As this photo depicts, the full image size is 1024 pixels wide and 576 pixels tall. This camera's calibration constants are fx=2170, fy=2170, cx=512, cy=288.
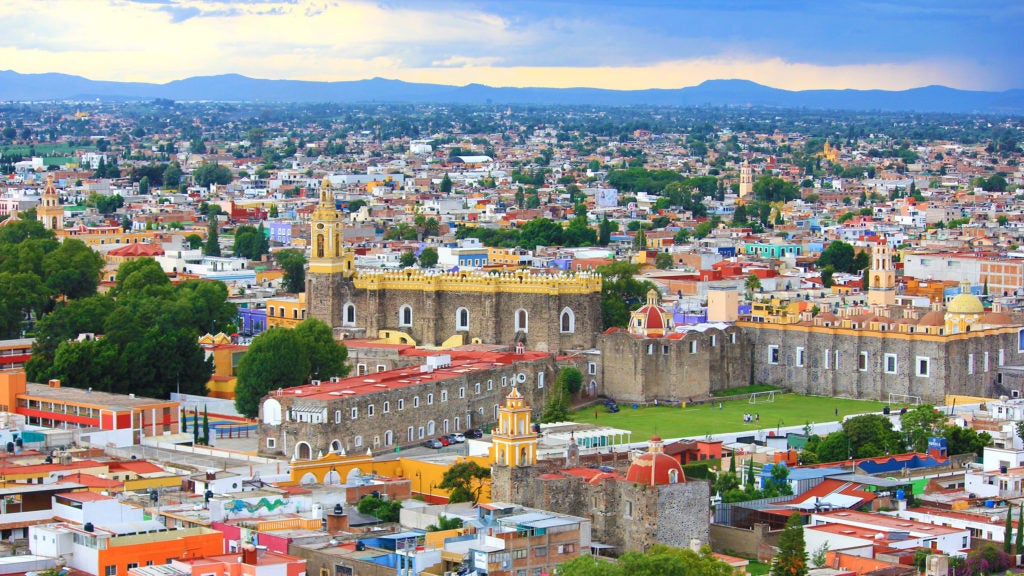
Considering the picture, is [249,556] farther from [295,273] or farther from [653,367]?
[295,273]

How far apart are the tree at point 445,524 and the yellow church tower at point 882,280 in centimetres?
2851

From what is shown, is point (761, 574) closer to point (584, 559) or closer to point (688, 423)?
point (584, 559)

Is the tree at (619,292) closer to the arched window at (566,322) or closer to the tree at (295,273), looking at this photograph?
the arched window at (566,322)

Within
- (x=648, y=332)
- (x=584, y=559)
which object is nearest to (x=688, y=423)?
(x=648, y=332)

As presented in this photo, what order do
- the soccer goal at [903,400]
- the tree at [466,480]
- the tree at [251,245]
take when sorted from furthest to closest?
the tree at [251,245]
the soccer goal at [903,400]
the tree at [466,480]

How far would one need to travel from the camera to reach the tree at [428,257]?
80887 millimetres

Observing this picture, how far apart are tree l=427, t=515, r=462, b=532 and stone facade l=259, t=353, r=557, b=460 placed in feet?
31.6

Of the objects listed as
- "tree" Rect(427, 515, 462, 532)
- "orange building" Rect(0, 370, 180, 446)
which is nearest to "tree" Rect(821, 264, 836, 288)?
"orange building" Rect(0, 370, 180, 446)

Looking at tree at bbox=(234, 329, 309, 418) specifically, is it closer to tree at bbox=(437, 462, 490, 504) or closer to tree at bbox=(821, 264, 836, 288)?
tree at bbox=(437, 462, 490, 504)

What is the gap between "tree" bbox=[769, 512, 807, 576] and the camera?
33062 millimetres

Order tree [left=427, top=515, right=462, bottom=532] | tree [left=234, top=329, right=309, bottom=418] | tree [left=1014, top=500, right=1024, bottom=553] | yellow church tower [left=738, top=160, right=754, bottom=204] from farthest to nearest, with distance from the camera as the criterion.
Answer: yellow church tower [left=738, top=160, right=754, bottom=204] → tree [left=234, top=329, right=309, bottom=418] → tree [left=1014, top=500, right=1024, bottom=553] → tree [left=427, top=515, right=462, bottom=532]

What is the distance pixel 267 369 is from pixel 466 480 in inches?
457

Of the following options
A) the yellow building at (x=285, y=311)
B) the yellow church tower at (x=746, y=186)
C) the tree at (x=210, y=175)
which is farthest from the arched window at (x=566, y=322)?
the tree at (x=210, y=175)

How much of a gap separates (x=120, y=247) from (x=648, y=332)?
1313 inches
